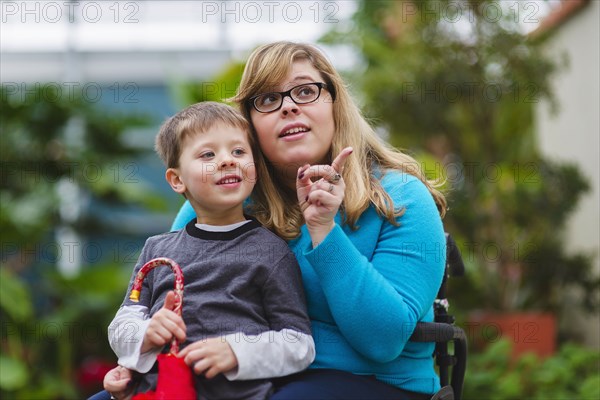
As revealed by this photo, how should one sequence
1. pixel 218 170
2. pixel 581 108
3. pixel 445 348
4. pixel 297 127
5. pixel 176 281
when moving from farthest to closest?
1. pixel 581 108
2. pixel 445 348
3. pixel 297 127
4. pixel 218 170
5. pixel 176 281

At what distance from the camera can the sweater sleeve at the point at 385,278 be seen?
6.69 ft

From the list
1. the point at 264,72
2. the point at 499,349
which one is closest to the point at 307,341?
the point at 264,72

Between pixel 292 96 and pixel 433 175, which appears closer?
pixel 292 96

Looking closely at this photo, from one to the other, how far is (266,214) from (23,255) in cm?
459

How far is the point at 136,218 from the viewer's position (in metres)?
9.70

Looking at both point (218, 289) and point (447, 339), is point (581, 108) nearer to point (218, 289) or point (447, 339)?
point (447, 339)

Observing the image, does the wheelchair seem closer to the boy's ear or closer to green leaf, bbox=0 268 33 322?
the boy's ear

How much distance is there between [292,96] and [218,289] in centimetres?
69

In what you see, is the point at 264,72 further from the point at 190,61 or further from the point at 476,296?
the point at 190,61

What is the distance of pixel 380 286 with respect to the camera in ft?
6.73

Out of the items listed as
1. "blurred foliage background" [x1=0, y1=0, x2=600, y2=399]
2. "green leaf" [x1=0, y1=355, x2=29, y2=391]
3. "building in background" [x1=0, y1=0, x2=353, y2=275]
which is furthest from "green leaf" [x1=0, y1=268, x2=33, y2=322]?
"building in background" [x1=0, y1=0, x2=353, y2=275]

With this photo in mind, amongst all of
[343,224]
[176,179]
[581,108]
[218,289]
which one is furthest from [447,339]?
[581,108]

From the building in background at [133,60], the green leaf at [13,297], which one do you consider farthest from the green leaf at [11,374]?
the building in background at [133,60]

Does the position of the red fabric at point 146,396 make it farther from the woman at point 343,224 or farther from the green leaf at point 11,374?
the green leaf at point 11,374
